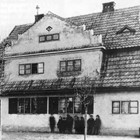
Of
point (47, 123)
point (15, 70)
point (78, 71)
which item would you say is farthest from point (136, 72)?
point (15, 70)

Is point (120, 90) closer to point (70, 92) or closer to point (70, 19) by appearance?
point (70, 92)

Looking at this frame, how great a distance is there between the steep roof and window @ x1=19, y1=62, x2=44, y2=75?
15.1 ft

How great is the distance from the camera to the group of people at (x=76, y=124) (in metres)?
24.0

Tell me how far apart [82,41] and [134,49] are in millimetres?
3607

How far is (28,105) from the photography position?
88.1 feet

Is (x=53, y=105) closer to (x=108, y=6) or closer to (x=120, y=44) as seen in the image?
(x=120, y=44)

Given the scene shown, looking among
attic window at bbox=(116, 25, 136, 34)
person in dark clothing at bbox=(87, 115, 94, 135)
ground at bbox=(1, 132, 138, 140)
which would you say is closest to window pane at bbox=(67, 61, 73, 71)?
person in dark clothing at bbox=(87, 115, 94, 135)

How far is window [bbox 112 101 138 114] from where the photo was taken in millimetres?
22953

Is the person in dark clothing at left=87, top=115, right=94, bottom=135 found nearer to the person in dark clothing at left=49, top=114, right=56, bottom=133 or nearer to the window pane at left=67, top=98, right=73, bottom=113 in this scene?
the window pane at left=67, top=98, right=73, bottom=113

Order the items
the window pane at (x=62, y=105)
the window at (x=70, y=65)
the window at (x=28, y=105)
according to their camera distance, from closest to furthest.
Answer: the window pane at (x=62, y=105)
the window at (x=70, y=65)
the window at (x=28, y=105)

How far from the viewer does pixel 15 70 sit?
28.1 metres

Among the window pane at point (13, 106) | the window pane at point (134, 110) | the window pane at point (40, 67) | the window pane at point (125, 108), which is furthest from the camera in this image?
the window pane at point (13, 106)

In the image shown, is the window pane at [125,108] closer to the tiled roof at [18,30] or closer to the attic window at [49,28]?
the attic window at [49,28]

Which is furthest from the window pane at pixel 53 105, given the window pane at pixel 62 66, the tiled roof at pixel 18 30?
the tiled roof at pixel 18 30
